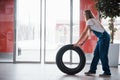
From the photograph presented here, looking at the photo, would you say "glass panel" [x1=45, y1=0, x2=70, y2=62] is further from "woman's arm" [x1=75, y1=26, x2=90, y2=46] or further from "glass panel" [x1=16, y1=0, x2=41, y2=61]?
"woman's arm" [x1=75, y1=26, x2=90, y2=46]

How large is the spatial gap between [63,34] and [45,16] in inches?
35.0

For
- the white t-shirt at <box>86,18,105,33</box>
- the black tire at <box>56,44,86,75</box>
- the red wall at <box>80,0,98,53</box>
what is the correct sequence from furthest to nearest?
the red wall at <box>80,0,98,53</box>, the black tire at <box>56,44,86,75</box>, the white t-shirt at <box>86,18,105,33</box>

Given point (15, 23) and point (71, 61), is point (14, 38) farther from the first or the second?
point (71, 61)

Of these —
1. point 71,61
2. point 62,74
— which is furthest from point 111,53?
point 62,74

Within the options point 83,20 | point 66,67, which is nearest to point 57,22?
point 83,20

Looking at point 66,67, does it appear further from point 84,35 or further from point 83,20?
point 83,20

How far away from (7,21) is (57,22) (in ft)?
5.61

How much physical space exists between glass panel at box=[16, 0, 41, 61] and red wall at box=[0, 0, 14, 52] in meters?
0.21

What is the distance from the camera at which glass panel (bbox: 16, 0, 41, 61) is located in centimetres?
1003

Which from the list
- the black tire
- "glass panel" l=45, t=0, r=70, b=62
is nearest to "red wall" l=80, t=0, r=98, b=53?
"glass panel" l=45, t=0, r=70, b=62

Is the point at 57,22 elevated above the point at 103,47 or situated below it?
above

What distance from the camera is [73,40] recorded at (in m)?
9.97

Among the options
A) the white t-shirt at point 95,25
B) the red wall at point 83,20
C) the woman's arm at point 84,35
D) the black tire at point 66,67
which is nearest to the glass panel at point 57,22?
the red wall at point 83,20

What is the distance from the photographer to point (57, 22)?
33.8 ft
